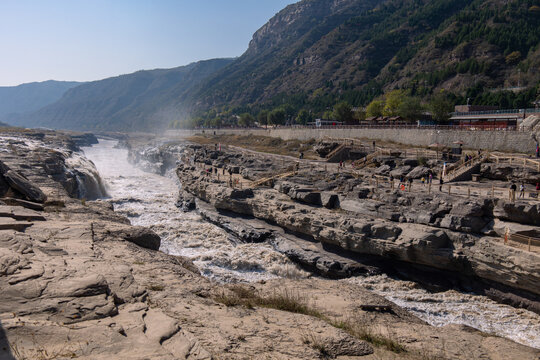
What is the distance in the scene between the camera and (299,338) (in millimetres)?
7539

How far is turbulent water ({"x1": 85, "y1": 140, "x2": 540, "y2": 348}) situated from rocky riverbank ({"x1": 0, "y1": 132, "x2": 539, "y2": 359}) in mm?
3756

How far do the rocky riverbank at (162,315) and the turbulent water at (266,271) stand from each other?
3756 mm

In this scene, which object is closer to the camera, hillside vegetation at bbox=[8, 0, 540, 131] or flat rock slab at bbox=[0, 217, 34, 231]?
flat rock slab at bbox=[0, 217, 34, 231]

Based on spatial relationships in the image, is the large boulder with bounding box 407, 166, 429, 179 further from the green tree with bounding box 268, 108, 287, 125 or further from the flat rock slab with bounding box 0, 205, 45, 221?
the green tree with bounding box 268, 108, 287, 125

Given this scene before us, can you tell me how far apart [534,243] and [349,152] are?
3005 centimetres

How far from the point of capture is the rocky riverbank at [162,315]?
5891mm

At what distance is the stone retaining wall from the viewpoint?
3338 cm

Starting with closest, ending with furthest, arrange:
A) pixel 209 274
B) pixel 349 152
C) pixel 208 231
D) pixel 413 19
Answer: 1. pixel 209 274
2. pixel 208 231
3. pixel 349 152
4. pixel 413 19

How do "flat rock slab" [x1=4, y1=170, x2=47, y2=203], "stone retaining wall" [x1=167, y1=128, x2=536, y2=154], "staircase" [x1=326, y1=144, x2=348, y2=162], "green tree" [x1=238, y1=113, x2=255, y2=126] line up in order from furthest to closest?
1. "green tree" [x1=238, y1=113, x2=255, y2=126]
2. "staircase" [x1=326, y1=144, x2=348, y2=162]
3. "stone retaining wall" [x1=167, y1=128, x2=536, y2=154]
4. "flat rock slab" [x1=4, y1=170, x2=47, y2=203]

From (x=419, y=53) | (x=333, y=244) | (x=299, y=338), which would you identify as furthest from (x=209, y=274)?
(x=419, y=53)

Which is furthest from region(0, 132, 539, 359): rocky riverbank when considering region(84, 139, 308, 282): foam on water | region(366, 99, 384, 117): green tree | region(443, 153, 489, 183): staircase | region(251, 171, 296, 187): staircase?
region(366, 99, 384, 117): green tree

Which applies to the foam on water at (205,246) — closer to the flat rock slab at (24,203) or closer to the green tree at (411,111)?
the flat rock slab at (24,203)

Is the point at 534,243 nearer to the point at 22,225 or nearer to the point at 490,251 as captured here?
the point at 490,251

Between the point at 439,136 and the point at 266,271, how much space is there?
31075 mm
